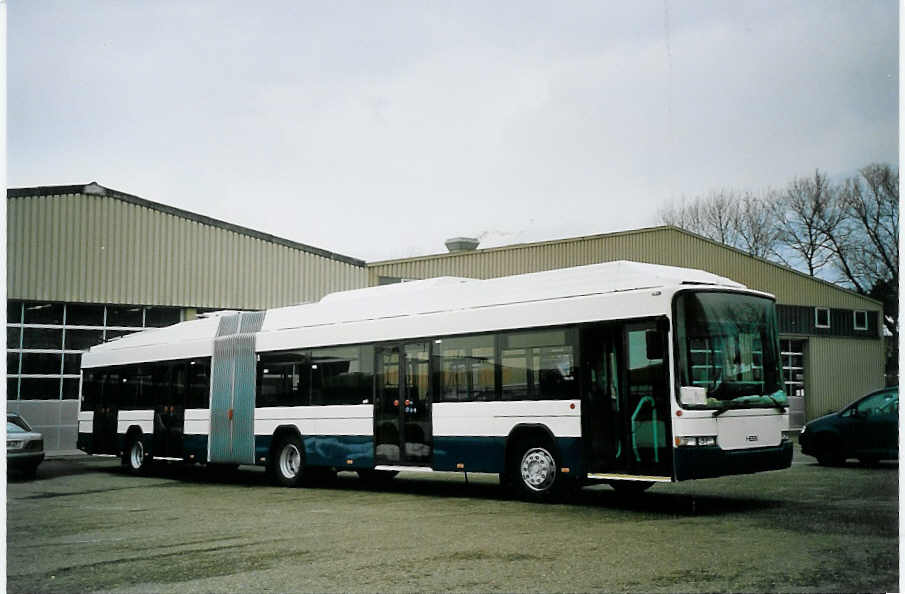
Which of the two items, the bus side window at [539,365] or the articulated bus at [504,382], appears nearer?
the articulated bus at [504,382]

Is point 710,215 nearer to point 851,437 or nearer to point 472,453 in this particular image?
point 472,453

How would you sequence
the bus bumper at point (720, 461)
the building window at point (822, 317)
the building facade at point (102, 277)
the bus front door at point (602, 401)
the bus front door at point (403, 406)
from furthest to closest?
1. the building facade at point (102, 277)
2. the bus front door at point (403, 406)
3. the bus front door at point (602, 401)
4. the building window at point (822, 317)
5. the bus bumper at point (720, 461)

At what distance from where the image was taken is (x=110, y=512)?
480 inches

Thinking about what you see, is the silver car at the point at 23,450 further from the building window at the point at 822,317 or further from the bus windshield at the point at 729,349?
the building window at the point at 822,317

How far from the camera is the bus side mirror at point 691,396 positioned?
1058cm

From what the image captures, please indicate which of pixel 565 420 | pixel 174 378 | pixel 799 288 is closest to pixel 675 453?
pixel 565 420

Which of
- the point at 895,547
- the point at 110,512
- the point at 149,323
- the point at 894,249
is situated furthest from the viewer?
the point at 149,323

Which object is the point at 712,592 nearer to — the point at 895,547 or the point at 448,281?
the point at 895,547

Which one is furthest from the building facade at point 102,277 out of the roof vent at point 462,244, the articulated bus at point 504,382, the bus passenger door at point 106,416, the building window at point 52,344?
the roof vent at point 462,244

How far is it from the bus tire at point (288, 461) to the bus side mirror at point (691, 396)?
656 cm

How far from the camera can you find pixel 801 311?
36.8 feet


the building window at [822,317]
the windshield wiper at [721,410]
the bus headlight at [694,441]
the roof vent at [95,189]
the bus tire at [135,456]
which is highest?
the roof vent at [95,189]

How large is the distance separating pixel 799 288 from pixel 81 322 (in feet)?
52.9

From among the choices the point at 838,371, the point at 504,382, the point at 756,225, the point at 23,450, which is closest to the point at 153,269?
the point at 23,450
